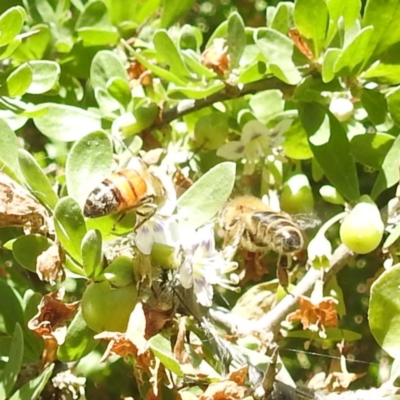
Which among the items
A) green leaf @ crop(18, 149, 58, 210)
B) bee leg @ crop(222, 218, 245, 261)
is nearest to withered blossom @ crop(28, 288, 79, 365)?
green leaf @ crop(18, 149, 58, 210)

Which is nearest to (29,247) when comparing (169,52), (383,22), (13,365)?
(13,365)

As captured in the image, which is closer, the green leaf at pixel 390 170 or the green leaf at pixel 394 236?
the green leaf at pixel 394 236

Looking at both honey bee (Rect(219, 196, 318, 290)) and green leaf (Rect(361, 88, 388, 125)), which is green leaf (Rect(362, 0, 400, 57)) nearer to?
green leaf (Rect(361, 88, 388, 125))

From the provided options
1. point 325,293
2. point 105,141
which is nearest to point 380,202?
point 325,293

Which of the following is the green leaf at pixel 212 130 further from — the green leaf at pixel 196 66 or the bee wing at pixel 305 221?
the bee wing at pixel 305 221

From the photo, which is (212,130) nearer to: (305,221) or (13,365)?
(305,221)

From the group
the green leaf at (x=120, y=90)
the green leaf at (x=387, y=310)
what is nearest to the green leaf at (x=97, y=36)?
the green leaf at (x=120, y=90)
